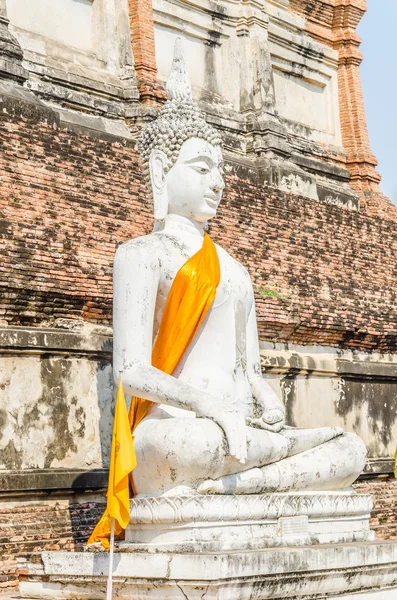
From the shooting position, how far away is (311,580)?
18.9 ft

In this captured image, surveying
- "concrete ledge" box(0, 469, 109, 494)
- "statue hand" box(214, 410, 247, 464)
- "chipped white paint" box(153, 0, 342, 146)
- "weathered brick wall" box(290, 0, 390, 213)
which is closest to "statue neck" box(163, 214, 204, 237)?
"statue hand" box(214, 410, 247, 464)

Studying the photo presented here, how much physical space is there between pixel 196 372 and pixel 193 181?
113cm

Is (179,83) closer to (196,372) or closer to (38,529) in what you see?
(196,372)

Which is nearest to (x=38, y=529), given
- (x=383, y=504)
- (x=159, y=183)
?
(x=159, y=183)

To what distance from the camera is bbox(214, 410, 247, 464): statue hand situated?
5.80 m

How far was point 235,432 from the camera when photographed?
19.1 ft

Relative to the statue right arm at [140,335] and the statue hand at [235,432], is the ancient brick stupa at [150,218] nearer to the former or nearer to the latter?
the statue right arm at [140,335]

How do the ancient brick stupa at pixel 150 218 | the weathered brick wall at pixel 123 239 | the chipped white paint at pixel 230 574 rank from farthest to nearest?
1. the weathered brick wall at pixel 123 239
2. the ancient brick stupa at pixel 150 218
3. the chipped white paint at pixel 230 574

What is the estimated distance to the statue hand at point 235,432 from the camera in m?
5.80

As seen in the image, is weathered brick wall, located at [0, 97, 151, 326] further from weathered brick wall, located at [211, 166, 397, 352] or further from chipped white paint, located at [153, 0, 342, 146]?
chipped white paint, located at [153, 0, 342, 146]

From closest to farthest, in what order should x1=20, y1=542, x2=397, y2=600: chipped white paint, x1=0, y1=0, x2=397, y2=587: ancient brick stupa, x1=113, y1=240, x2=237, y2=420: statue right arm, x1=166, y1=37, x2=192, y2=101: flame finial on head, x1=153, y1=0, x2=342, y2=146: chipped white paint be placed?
x1=20, y1=542, x2=397, y2=600: chipped white paint
x1=113, y1=240, x2=237, y2=420: statue right arm
x1=166, y1=37, x2=192, y2=101: flame finial on head
x1=0, y1=0, x2=397, y2=587: ancient brick stupa
x1=153, y1=0, x2=342, y2=146: chipped white paint

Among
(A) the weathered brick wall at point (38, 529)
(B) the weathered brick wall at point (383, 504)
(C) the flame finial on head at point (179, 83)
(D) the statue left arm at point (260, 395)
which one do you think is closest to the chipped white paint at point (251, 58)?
(B) the weathered brick wall at point (383, 504)

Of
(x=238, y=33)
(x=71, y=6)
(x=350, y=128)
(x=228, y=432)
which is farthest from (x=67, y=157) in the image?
(x=350, y=128)

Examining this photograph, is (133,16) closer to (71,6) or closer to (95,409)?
(71,6)
